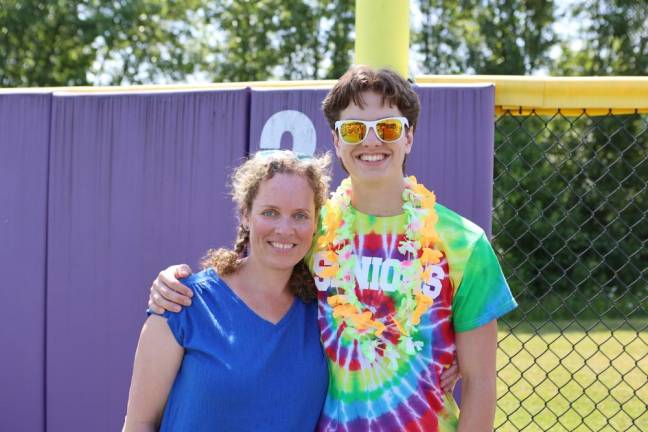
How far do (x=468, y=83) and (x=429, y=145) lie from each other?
0.27 meters

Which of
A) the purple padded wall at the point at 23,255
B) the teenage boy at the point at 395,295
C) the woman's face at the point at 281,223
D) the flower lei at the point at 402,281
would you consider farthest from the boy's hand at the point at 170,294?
the purple padded wall at the point at 23,255

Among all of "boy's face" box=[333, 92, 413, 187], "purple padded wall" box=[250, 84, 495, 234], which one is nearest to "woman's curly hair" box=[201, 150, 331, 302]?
"boy's face" box=[333, 92, 413, 187]

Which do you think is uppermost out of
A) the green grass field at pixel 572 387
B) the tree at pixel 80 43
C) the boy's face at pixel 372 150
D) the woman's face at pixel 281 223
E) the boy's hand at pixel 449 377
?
the tree at pixel 80 43

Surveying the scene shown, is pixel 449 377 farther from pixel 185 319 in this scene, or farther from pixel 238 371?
pixel 185 319

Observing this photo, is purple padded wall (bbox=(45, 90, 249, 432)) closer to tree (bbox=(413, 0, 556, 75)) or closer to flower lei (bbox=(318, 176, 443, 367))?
flower lei (bbox=(318, 176, 443, 367))

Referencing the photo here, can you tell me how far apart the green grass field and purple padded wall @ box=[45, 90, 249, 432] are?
1832 millimetres

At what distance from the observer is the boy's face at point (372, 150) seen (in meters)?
2.36

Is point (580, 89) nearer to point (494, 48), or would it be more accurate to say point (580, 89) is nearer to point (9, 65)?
point (494, 48)

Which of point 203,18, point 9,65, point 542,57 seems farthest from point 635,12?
point 9,65

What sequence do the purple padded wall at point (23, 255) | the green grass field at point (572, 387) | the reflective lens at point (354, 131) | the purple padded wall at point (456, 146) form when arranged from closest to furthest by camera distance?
the reflective lens at point (354, 131)
the purple padded wall at point (456, 146)
the purple padded wall at point (23, 255)
the green grass field at point (572, 387)

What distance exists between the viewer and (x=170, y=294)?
233 centimetres

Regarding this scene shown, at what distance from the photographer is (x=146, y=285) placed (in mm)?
3301

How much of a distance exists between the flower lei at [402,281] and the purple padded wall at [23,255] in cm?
156

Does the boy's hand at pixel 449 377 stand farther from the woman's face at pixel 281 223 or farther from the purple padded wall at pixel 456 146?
the purple padded wall at pixel 456 146
